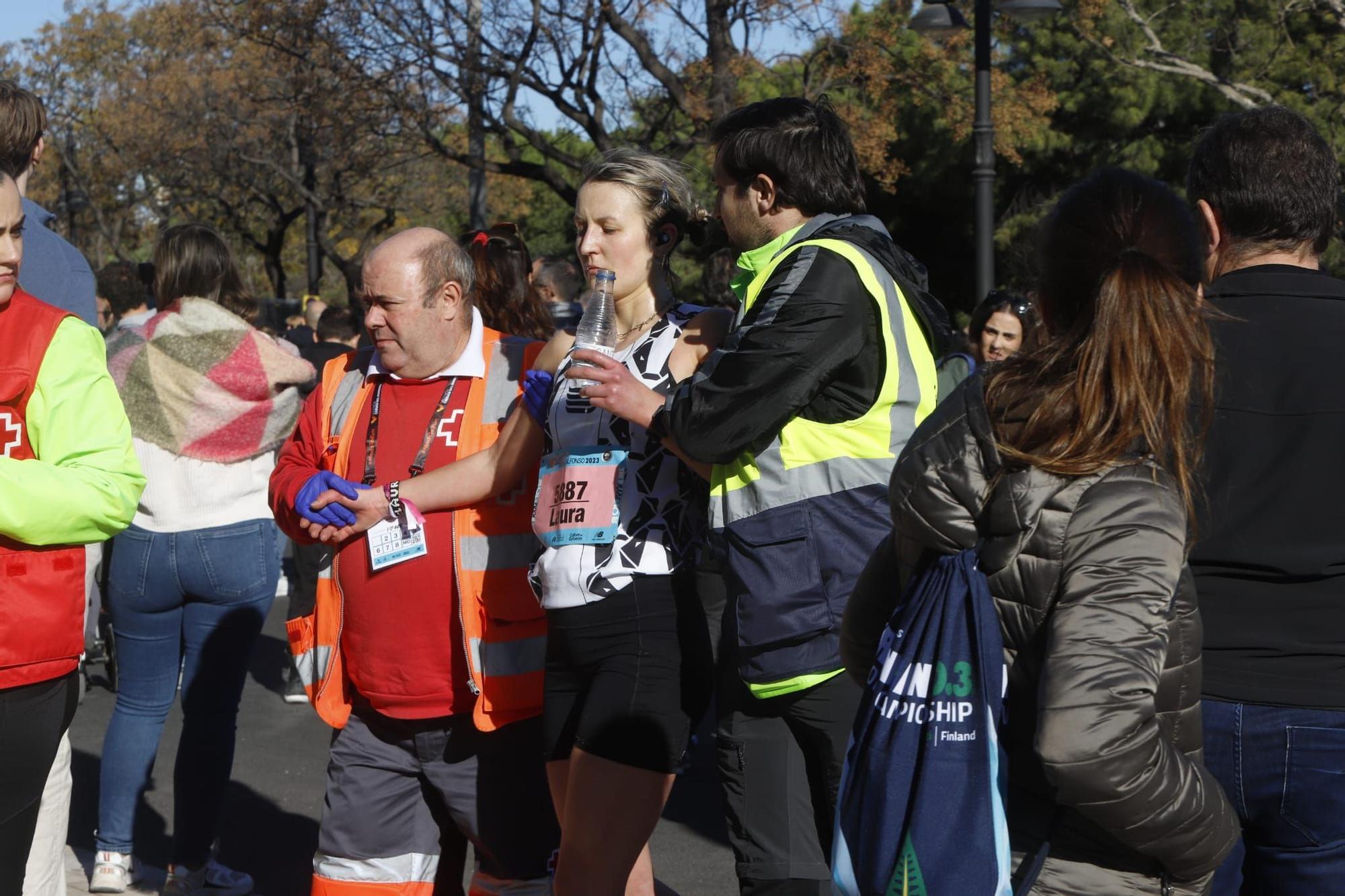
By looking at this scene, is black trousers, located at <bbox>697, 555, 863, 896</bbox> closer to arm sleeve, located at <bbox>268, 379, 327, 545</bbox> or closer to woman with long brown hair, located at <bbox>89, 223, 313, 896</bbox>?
arm sleeve, located at <bbox>268, 379, 327, 545</bbox>

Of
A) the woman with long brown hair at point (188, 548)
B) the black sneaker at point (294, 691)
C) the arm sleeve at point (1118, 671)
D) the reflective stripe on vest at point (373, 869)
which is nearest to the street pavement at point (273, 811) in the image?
the black sneaker at point (294, 691)

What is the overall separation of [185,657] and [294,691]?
112 inches

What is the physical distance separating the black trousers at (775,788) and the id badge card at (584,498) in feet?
1.19

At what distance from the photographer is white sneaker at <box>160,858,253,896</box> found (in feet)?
15.2

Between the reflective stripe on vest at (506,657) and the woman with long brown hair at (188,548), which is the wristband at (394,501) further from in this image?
the woman with long brown hair at (188,548)

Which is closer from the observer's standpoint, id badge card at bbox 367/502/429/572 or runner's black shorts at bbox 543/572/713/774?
runner's black shorts at bbox 543/572/713/774

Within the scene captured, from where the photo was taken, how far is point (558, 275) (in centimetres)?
735

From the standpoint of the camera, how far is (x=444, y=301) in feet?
12.1

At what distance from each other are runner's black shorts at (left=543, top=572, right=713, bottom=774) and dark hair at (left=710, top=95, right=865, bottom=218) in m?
0.92

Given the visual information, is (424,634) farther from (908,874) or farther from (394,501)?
(908,874)

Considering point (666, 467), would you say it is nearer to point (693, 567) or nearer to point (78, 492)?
point (693, 567)

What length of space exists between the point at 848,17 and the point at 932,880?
574 inches

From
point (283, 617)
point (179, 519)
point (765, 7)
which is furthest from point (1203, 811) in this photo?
point (765, 7)

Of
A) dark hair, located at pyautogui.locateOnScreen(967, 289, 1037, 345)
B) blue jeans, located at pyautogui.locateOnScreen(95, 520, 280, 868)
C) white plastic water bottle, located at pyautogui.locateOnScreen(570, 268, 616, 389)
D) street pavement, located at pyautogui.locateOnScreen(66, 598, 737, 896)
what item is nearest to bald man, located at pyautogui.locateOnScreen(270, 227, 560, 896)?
white plastic water bottle, located at pyautogui.locateOnScreen(570, 268, 616, 389)
